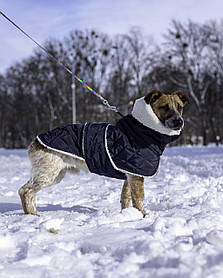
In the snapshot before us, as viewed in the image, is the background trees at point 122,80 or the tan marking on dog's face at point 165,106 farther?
the background trees at point 122,80

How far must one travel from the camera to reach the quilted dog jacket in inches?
153

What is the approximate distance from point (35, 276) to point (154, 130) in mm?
2404

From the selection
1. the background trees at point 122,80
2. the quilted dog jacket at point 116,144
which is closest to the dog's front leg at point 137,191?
the quilted dog jacket at point 116,144

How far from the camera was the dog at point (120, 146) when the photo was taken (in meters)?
3.89

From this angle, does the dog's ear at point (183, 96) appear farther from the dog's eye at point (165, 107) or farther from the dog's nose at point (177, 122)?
the dog's nose at point (177, 122)

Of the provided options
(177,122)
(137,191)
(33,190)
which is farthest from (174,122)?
(33,190)

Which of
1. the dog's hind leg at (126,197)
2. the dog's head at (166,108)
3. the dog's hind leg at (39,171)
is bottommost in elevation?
the dog's hind leg at (126,197)

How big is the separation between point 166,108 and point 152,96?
0.25 m

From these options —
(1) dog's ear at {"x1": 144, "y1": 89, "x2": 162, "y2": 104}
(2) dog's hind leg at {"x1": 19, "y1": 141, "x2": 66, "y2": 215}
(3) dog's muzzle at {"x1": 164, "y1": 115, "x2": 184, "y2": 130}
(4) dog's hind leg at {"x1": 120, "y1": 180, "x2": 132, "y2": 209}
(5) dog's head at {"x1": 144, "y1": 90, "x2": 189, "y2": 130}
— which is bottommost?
(4) dog's hind leg at {"x1": 120, "y1": 180, "x2": 132, "y2": 209}

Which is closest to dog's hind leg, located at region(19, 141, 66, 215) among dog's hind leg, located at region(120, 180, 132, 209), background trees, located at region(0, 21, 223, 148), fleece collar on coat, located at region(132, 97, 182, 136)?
dog's hind leg, located at region(120, 180, 132, 209)

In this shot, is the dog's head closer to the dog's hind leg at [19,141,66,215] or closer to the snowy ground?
the snowy ground

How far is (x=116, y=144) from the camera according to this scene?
3.98 metres

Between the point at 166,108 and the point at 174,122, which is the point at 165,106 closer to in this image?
the point at 166,108

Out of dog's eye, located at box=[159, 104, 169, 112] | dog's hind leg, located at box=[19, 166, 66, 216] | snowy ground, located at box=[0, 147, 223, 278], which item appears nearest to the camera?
snowy ground, located at box=[0, 147, 223, 278]
